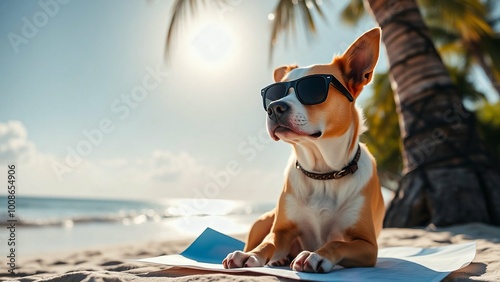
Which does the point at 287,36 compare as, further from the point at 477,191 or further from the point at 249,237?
the point at 249,237

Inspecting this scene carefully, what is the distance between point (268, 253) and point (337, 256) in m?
0.43

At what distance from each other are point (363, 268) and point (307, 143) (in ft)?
2.50

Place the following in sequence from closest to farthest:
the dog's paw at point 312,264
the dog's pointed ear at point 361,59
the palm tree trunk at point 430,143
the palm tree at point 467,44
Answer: the dog's paw at point 312,264 → the dog's pointed ear at point 361,59 → the palm tree trunk at point 430,143 → the palm tree at point 467,44

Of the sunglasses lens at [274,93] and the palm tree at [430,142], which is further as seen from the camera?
the palm tree at [430,142]

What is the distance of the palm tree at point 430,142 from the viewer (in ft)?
18.2

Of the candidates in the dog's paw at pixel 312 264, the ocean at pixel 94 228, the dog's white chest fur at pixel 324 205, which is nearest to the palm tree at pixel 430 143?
the dog's white chest fur at pixel 324 205

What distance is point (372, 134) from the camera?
63.6ft

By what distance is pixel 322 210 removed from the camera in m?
2.66

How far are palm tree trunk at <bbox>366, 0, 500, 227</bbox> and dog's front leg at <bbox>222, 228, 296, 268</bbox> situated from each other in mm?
3443

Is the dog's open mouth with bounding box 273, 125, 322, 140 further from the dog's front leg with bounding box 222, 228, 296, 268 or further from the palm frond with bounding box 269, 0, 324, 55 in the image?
the palm frond with bounding box 269, 0, 324, 55

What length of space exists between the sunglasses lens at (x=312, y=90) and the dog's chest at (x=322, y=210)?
0.54 metres

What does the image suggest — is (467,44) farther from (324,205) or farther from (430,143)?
(324,205)

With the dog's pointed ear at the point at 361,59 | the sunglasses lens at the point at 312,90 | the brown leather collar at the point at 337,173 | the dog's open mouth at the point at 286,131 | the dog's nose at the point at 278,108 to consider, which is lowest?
the brown leather collar at the point at 337,173

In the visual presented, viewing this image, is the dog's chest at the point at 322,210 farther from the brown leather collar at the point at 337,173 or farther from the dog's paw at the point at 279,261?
the dog's paw at the point at 279,261
